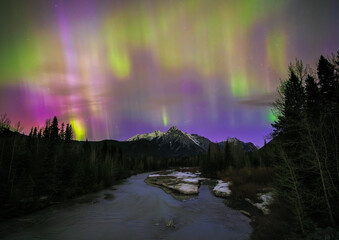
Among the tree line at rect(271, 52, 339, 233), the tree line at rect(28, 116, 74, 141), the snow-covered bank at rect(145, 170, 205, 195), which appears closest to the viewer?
the tree line at rect(271, 52, 339, 233)

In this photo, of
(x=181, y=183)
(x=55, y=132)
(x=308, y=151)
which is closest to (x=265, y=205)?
(x=308, y=151)

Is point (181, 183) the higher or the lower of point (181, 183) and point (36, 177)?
the lower

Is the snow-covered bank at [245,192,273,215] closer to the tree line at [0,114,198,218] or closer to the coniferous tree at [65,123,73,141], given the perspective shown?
the tree line at [0,114,198,218]

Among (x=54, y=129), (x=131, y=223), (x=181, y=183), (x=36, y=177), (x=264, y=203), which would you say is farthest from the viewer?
(x=54, y=129)

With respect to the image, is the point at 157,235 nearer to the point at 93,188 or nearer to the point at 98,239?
the point at 98,239

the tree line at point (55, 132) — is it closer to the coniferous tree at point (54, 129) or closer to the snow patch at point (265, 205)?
the coniferous tree at point (54, 129)

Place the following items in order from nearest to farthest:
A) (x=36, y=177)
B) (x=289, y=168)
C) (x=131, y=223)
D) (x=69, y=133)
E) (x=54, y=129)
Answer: (x=289, y=168), (x=131, y=223), (x=36, y=177), (x=54, y=129), (x=69, y=133)

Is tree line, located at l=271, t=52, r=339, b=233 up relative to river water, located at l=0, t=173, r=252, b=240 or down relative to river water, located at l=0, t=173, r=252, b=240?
up

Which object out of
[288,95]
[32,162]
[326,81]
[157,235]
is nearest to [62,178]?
[32,162]

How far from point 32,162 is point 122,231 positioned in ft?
91.3

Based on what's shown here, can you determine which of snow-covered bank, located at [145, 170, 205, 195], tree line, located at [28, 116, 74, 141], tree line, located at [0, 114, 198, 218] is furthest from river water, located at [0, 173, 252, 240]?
tree line, located at [28, 116, 74, 141]

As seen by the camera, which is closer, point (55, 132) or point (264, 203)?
point (264, 203)

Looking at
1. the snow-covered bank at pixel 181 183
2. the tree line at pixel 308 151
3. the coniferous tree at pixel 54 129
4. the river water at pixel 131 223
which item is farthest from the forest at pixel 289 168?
the coniferous tree at pixel 54 129

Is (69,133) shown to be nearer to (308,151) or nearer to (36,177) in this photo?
(36,177)
